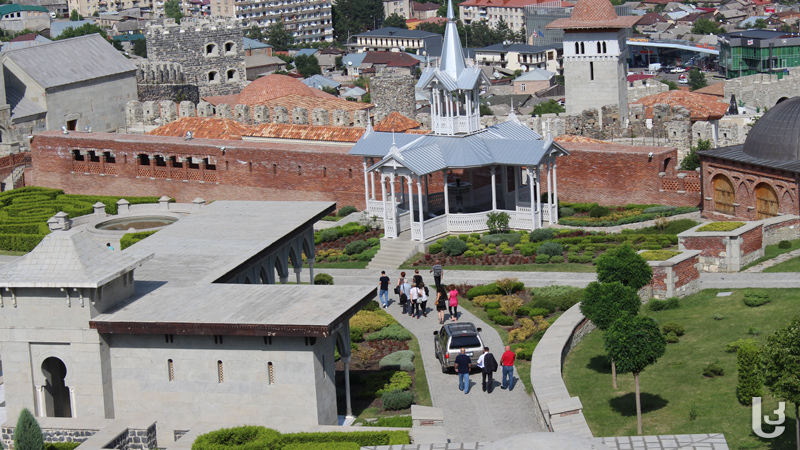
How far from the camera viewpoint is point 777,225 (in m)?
37.2

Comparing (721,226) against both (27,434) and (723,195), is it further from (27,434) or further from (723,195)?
(27,434)

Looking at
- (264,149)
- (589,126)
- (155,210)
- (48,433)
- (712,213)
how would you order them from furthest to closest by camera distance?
(589,126) → (264,149) → (155,210) → (712,213) → (48,433)

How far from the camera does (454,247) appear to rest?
40.0 m

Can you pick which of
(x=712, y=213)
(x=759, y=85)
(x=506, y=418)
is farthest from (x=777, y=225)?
(x=759, y=85)

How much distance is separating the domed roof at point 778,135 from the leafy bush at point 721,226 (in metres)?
3.33

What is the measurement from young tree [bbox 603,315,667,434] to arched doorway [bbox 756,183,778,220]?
15.4 meters

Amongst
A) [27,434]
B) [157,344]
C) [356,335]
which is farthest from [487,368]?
[27,434]

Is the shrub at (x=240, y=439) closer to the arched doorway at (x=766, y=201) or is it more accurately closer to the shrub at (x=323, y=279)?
the shrub at (x=323, y=279)

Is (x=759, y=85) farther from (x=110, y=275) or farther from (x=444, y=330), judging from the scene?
(x=110, y=275)

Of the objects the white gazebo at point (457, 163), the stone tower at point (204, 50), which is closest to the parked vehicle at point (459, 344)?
the white gazebo at point (457, 163)

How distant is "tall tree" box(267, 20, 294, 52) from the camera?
557 ft

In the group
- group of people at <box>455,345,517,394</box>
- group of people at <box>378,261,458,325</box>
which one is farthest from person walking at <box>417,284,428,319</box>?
group of people at <box>455,345,517,394</box>

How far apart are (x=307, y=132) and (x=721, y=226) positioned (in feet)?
72.8

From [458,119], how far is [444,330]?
46.4 feet
